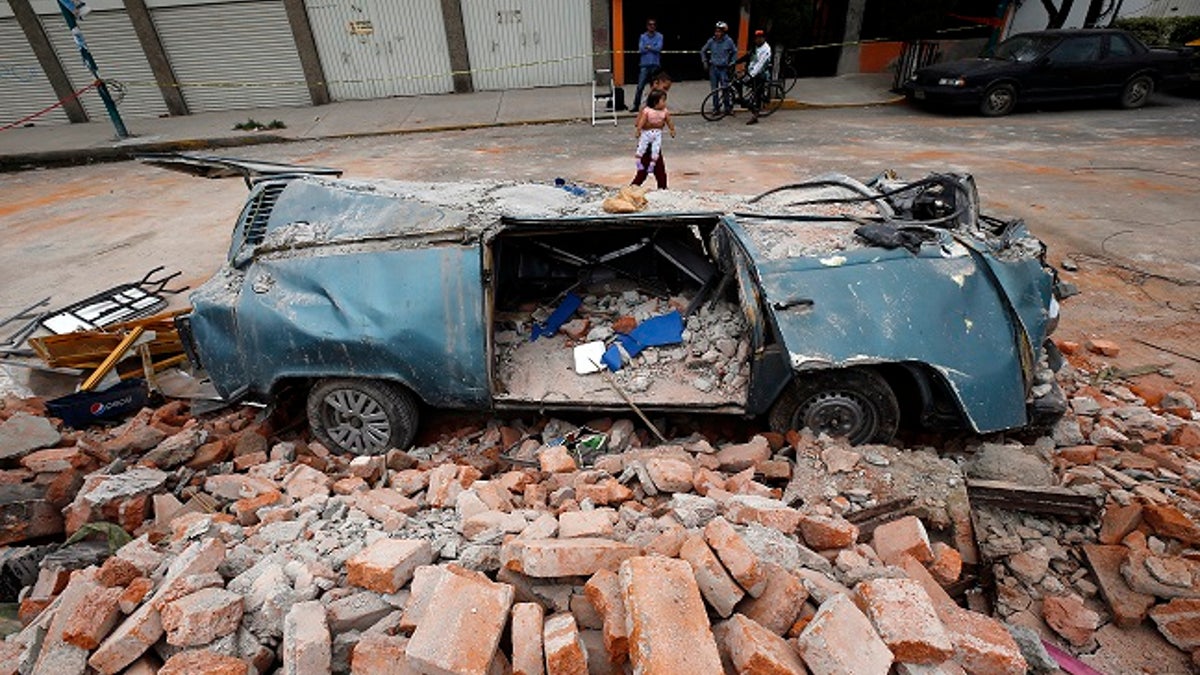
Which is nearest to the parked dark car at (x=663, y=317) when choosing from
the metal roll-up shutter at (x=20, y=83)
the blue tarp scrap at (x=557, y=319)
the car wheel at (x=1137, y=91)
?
the blue tarp scrap at (x=557, y=319)

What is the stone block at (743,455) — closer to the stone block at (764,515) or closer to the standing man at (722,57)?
the stone block at (764,515)

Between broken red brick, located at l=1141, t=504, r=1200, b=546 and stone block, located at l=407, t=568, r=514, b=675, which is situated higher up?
stone block, located at l=407, t=568, r=514, b=675

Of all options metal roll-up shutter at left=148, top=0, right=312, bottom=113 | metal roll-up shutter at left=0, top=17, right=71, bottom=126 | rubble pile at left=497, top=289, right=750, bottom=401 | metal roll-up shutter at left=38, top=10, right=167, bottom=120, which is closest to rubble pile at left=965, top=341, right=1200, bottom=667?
rubble pile at left=497, top=289, right=750, bottom=401

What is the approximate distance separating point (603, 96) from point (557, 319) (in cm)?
1101

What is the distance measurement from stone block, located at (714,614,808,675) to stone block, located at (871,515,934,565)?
99 centimetres

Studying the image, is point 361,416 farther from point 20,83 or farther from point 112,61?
point 20,83

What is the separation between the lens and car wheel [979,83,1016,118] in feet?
36.7

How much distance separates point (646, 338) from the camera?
417 centimetres

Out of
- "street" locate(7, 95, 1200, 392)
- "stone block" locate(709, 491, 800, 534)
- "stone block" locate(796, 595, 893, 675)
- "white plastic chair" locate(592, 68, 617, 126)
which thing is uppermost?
"stone block" locate(796, 595, 893, 675)

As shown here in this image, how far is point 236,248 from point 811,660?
4090 millimetres

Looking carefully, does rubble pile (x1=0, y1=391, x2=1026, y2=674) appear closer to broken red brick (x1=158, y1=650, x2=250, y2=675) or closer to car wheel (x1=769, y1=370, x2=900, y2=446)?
broken red brick (x1=158, y1=650, x2=250, y2=675)

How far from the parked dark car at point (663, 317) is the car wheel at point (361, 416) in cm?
1

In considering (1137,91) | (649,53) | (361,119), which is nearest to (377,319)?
(649,53)

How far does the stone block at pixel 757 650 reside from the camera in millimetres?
1771
